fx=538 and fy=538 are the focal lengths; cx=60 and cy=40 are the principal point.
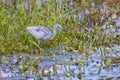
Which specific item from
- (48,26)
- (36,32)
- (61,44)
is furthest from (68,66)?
(48,26)

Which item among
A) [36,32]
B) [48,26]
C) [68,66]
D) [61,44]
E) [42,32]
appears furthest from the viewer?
[48,26]

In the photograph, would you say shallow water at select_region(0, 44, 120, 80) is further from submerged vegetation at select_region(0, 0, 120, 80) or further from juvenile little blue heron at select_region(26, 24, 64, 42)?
juvenile little blue heron at select_region(26, 24, 64, 42)

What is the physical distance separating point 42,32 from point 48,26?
901mm

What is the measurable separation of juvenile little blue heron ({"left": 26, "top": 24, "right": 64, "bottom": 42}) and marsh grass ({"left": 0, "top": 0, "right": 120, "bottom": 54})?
0.57 ft

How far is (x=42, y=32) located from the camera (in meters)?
11.1

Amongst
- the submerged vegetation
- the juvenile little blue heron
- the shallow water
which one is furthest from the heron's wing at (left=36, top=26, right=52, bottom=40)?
the shallow water

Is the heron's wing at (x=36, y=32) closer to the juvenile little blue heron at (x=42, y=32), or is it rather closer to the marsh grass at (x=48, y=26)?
the juvenile little blue heron at (x=42, y=32)

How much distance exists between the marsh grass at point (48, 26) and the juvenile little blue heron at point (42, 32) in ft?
0.57

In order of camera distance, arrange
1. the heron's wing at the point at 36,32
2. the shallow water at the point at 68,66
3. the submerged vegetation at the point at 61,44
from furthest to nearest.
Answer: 1. the heron's wing at the point at 36,32
2. the submerged vegetation at the point at 61,44
3. the shallow water at the point at 68,66

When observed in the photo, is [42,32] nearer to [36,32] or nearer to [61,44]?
[36,32]

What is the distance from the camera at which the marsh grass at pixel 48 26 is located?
1112 centimetres

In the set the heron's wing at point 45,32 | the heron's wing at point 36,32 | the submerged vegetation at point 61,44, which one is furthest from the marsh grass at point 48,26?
the heron's wing at point 45,32

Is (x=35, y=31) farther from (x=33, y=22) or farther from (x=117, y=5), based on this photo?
(x=117, y=5)

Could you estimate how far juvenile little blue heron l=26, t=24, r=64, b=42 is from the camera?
1091 cm
